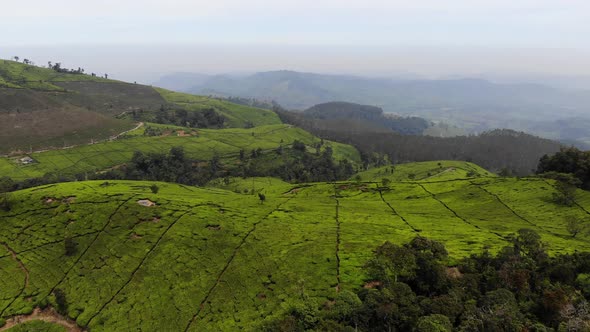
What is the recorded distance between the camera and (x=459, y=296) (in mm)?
41156

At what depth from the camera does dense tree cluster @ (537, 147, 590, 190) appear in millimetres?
87375

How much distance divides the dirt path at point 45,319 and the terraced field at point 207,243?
1.01 meters

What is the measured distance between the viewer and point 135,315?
159 feet

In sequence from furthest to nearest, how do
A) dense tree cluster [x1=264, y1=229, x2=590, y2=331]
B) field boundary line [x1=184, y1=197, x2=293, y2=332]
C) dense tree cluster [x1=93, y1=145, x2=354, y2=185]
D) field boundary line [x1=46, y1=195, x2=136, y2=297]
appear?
dense tree cluster [x1=93, y1=145, x2=354, y2=185] → field boundary line [x1=46, y1=195, x2=136, y2=297] → field boundary line [x1=184, y1=197, x2=293, y2=332] → dense tree cluster [x1=264, y1=229, x2=590, y2=331]

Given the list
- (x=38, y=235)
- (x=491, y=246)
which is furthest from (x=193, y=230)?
(x=491, y=246)

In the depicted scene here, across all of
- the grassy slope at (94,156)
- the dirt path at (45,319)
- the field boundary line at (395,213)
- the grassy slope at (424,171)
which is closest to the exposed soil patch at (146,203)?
the dirt path at (45,319)

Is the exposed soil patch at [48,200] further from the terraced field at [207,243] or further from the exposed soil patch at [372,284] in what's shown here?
the exposed soil patch at [372,284]

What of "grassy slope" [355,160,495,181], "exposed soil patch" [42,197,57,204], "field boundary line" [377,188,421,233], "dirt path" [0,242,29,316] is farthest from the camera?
"grassy slope" [355,160,495,181]

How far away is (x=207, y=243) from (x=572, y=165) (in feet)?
330

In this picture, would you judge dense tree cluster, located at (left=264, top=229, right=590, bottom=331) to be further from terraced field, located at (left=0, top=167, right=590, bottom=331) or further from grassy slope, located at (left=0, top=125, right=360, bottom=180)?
grassy slope, located at (left=0, top=125, right=360, bottom=180)

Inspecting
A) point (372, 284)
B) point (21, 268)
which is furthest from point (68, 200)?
point (372, 284)

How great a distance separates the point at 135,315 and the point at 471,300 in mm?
44692

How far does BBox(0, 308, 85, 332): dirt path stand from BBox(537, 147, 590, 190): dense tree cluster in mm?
110046

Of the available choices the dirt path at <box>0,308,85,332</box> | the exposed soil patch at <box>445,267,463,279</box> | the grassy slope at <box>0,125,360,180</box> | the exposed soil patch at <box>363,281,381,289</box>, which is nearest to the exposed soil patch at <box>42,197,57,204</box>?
the dirt path at <box>0,308,85,332</box>
